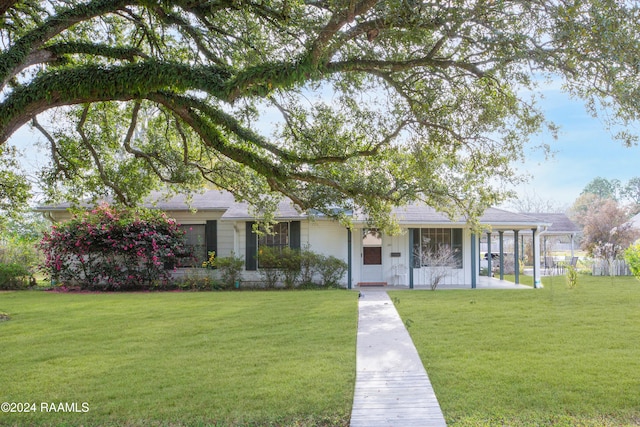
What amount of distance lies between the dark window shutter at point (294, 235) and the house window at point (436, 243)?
171 inches

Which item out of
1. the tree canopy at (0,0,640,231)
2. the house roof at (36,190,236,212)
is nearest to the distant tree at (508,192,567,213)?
the house roof at (36,190,236,212)

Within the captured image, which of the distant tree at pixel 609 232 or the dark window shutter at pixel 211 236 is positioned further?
the distant tree at pixel 609 232

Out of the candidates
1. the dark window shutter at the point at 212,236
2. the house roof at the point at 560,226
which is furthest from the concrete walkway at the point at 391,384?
the house roof at the point at 560,226

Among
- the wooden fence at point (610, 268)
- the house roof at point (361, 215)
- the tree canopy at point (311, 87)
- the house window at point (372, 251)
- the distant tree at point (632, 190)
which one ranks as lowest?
the wooden fence at point (610, 268)

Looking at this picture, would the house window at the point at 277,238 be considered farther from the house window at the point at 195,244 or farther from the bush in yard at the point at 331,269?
the house window at the point at 195,244

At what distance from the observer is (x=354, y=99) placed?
8.24 meters

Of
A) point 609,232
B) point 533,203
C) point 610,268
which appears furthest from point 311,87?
point 533,203

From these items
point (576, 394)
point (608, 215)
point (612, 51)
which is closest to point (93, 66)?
point (612, 51)

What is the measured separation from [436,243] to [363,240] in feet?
8.98

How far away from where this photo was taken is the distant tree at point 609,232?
2583cm

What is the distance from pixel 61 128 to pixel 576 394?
10.3 m

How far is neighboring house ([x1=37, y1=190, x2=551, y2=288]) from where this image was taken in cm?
1673

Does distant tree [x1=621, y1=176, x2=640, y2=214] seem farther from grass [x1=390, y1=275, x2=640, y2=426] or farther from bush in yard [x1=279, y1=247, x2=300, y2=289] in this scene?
bush in yard [x1=279, y1=247, x2=300, y2=289]

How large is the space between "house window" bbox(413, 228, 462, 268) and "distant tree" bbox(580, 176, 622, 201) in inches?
2576
